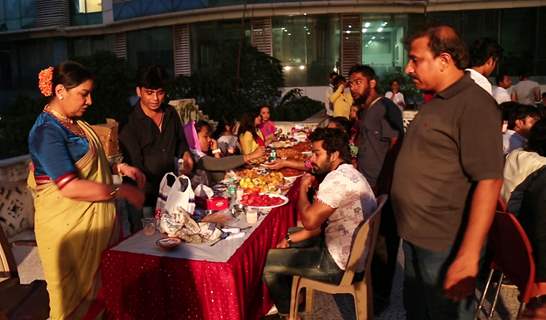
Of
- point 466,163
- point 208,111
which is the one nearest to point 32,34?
point 208,111

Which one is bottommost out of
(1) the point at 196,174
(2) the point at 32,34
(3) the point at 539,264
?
(3) the point at 539,264

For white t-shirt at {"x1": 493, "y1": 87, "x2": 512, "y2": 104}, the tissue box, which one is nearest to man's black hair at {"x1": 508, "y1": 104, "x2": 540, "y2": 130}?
white t-shirt at {"x1": 493, "y1": 87, "x2": 512, "y2": 104}

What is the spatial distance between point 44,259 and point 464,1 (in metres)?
16.1

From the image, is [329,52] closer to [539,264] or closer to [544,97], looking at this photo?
[544,97]

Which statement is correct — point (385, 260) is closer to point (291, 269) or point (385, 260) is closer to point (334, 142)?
point (291, 269)

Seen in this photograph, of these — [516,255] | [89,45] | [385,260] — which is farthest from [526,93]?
[89,45]

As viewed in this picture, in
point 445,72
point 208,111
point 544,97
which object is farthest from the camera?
point 208,111

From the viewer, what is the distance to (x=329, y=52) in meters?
17.1

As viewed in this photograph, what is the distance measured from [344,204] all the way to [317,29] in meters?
14.7

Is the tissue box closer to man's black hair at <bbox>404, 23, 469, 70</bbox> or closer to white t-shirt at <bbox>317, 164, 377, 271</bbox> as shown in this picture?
white t-shirt at <bbox>317, 164, 377, 271</bbox>

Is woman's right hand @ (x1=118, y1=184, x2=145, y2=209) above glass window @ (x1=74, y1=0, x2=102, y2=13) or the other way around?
the other way around

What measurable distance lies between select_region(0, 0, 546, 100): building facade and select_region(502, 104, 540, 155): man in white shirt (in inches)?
451

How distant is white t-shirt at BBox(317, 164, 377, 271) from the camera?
9.93 feet

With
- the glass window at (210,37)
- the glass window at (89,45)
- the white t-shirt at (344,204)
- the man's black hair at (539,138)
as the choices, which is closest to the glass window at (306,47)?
the glass window at (210,37)
